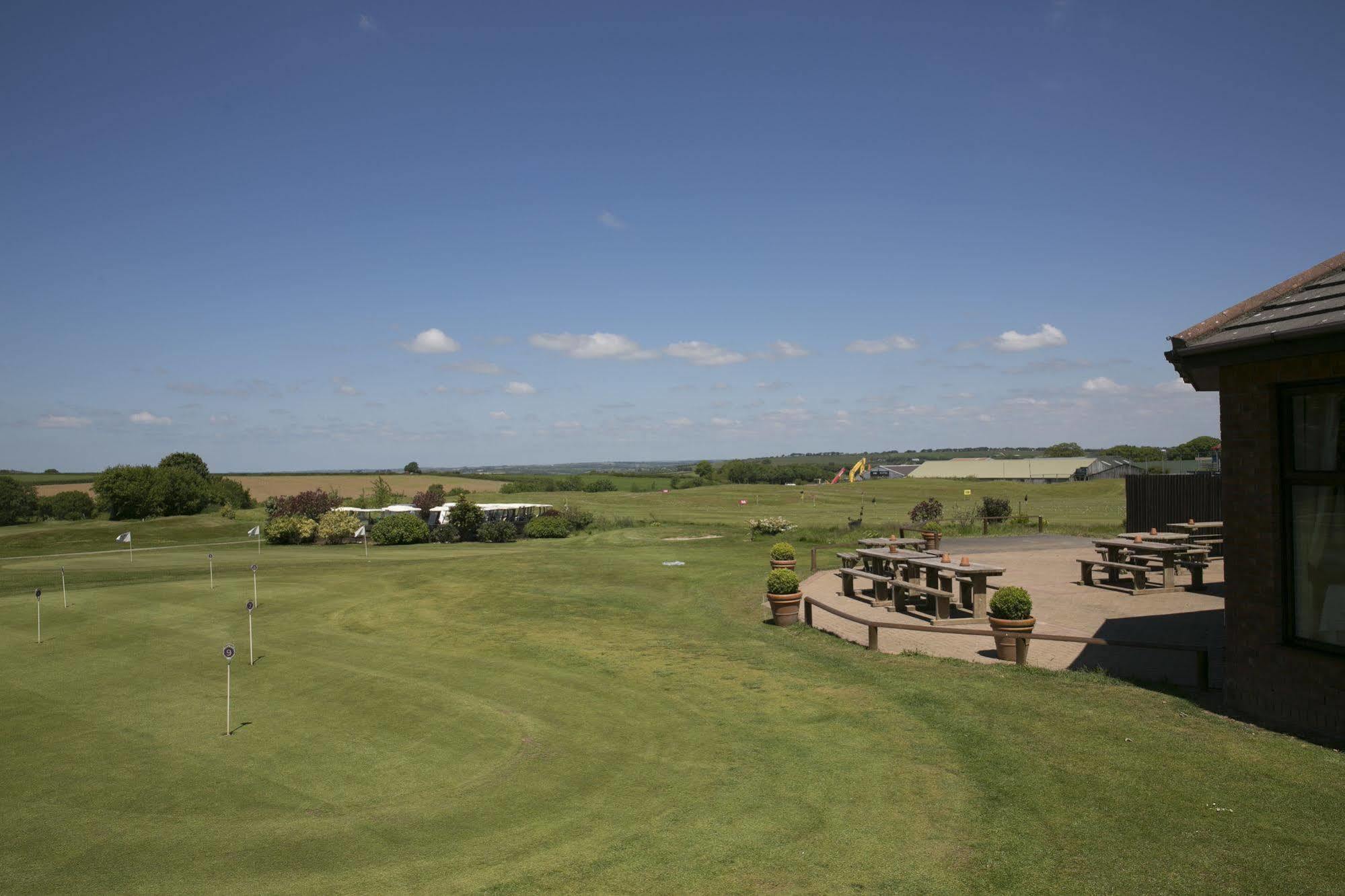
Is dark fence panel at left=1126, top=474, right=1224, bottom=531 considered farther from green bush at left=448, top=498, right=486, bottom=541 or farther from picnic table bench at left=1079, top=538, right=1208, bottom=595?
green bush at left=448, top=498, right=486, bottom=541

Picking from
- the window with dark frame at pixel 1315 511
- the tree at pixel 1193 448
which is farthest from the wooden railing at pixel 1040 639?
the tree at pixel 1193 448

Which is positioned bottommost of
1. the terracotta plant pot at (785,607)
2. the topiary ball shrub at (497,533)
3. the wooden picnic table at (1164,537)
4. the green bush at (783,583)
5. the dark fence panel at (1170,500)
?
the topiary ball shrub at (497,533)

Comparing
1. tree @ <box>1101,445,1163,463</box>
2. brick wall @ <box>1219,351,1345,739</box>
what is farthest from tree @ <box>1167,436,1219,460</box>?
brick wall @ <box>1219,351,1345,739</box>

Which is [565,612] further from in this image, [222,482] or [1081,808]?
[222,482]

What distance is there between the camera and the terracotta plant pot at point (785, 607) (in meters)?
16.0

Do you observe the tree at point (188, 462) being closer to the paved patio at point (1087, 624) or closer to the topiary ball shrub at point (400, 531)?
the topiary ball shrub at point (400, 531)

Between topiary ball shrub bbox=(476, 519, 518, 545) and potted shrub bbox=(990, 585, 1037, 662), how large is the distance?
35.5 m

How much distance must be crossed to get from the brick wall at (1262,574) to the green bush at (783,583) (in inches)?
323

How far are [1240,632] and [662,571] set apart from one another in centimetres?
1785

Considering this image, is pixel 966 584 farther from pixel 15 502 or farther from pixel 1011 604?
pixel 15 502

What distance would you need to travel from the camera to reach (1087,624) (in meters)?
14.2

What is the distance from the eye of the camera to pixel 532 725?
1019 cm

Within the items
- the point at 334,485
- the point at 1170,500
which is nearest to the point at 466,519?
the point at 1170,500

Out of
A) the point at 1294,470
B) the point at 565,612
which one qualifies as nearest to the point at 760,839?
the point at 1294,470
